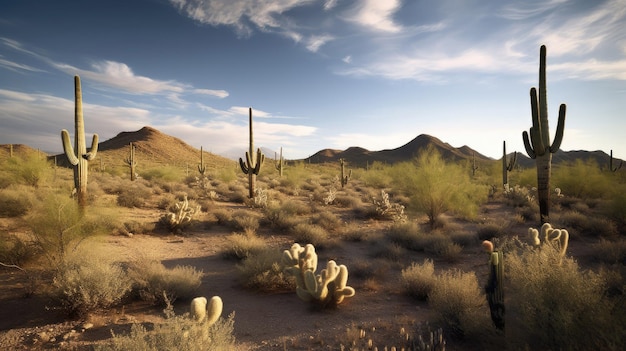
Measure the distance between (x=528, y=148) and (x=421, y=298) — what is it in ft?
29.4

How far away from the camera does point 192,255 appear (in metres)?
9.27

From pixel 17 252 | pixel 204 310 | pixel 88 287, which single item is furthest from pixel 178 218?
pixel 204 310

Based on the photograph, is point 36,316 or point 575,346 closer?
point 575,346

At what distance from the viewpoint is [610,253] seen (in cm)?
818

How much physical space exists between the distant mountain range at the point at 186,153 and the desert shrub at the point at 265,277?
34.6m

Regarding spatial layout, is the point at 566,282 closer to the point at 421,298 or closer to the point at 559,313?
the point at 559,313

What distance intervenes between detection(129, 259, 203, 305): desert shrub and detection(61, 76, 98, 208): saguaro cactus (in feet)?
15.8

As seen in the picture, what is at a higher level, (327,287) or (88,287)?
(88,287)

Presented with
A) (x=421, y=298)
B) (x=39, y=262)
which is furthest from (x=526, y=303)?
(x=39, y=262)

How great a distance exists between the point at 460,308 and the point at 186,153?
72.1m

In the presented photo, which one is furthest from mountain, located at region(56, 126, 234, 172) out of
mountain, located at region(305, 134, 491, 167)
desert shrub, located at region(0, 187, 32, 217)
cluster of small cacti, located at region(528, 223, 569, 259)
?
cluster of small cacti, located at region(528, 223, 569, 259)

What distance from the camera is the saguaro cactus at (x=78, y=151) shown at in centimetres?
1003

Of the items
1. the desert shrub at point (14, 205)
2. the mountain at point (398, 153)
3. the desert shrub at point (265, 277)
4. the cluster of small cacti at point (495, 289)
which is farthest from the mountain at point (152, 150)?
the cluster of small cacti at point (495, 289)

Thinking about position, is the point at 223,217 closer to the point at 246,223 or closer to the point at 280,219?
the point at 246,223
